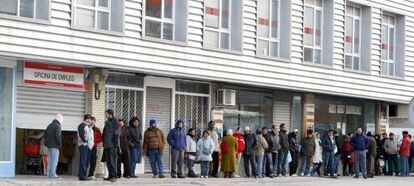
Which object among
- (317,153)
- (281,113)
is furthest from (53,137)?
(281,113)

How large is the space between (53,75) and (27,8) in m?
2.18

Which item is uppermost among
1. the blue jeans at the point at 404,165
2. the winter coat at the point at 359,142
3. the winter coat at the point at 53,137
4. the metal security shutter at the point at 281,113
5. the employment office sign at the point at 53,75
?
the employment office sign at the point at 53,75

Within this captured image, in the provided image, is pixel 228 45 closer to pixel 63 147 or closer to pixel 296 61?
pixel 296 61

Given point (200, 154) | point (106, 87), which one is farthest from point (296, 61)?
point (106, 87)

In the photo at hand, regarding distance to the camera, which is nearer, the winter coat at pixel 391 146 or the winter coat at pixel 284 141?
the winter coat at pixel 284 141

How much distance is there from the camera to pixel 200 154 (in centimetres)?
2528

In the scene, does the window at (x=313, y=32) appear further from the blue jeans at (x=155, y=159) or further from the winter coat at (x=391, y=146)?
the blue jeans at (x=155, y=159)

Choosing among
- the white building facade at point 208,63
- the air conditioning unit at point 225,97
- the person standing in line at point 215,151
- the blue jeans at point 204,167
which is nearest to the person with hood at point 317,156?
the white building facade at point 208,63

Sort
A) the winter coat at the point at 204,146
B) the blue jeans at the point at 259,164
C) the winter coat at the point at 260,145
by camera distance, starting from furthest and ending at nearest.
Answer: the blue jeans at the point at 259,164 < the winter coat at the point at 260,145 < the winter coat at the point at 204,146

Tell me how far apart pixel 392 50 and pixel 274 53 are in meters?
7.81

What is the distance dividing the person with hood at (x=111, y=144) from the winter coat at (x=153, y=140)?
2113 mm

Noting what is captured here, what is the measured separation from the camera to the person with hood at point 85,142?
2145 cm

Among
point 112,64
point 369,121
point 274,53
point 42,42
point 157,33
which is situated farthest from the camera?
point 369,121

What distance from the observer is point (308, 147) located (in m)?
28.9
